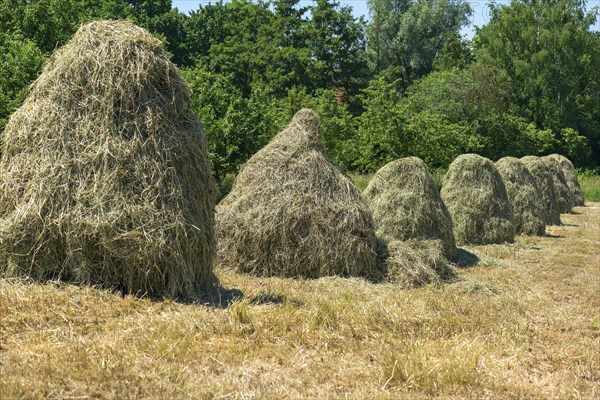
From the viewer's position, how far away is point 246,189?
13.1 metres

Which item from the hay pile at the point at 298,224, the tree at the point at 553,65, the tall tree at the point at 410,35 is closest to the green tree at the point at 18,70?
the hay pile at the point at 298,224

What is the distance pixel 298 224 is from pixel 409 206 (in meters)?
3.85

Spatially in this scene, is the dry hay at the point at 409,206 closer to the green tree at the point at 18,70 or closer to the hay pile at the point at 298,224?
the hay pile at the point at 298,224

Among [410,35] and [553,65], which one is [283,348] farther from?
[410,35]

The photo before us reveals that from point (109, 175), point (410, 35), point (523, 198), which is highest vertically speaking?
point (410, 35)

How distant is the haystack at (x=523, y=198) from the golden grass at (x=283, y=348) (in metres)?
13.8

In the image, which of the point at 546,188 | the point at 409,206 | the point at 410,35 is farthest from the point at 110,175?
the point at 410,35

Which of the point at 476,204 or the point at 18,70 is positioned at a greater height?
the point at 18,70

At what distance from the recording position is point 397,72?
2343 inches

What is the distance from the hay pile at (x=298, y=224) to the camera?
12.4 metres

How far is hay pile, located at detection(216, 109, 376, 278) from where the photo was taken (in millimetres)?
12359

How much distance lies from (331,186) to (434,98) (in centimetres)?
3844

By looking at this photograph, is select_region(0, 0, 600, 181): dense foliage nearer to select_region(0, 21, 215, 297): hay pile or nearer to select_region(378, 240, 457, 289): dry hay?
select_region(378, 240, 457, 289): dry hay

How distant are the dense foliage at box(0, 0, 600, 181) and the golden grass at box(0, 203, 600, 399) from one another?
1854cm
